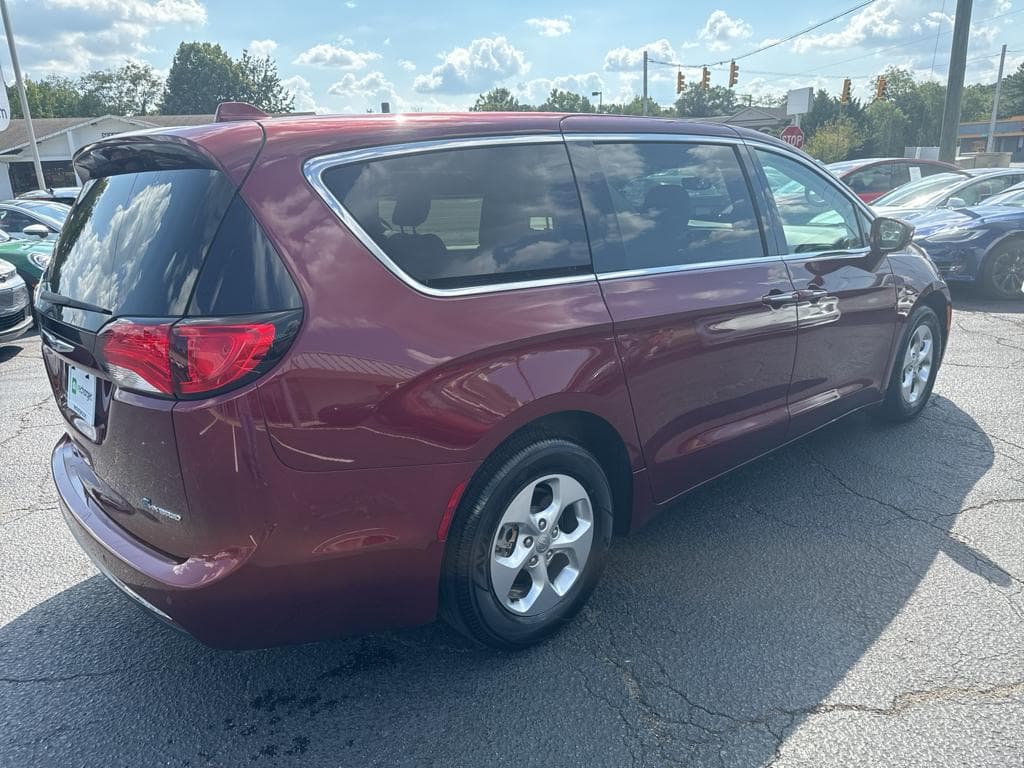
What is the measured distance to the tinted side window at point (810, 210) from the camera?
3656 mm

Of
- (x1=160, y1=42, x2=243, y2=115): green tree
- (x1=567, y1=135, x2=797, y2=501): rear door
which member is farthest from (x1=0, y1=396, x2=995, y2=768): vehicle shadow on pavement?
(x1=160, y1=42, x2=243, y2=115): green tree

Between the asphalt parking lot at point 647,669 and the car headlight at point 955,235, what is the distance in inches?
251

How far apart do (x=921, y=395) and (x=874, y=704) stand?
10.2 feet

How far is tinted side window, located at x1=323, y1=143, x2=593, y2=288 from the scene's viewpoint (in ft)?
7.27

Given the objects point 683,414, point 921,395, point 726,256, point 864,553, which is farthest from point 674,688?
point 921,395

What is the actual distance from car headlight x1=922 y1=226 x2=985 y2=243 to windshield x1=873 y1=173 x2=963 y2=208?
1.64m

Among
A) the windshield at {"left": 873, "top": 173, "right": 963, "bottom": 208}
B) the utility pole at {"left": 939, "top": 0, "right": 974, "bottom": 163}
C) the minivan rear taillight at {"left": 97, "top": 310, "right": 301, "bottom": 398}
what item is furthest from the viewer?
the utility pole at {"left": 939, "top": 0, "right": 974, "bottom": 163}

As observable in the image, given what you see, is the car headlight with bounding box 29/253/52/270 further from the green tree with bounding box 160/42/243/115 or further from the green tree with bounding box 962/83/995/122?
the green tree with bounding box 962/83/995/122

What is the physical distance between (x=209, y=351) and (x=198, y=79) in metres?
99.5

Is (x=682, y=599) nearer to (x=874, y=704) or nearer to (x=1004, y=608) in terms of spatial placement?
(x=874, y=704)

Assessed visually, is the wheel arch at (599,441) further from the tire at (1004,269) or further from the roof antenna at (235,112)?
the tire at (1004,269)

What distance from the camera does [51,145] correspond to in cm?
4012

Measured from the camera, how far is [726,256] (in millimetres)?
3262

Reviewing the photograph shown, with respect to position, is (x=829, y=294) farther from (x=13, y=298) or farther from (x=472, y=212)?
(x=13, y=298)
